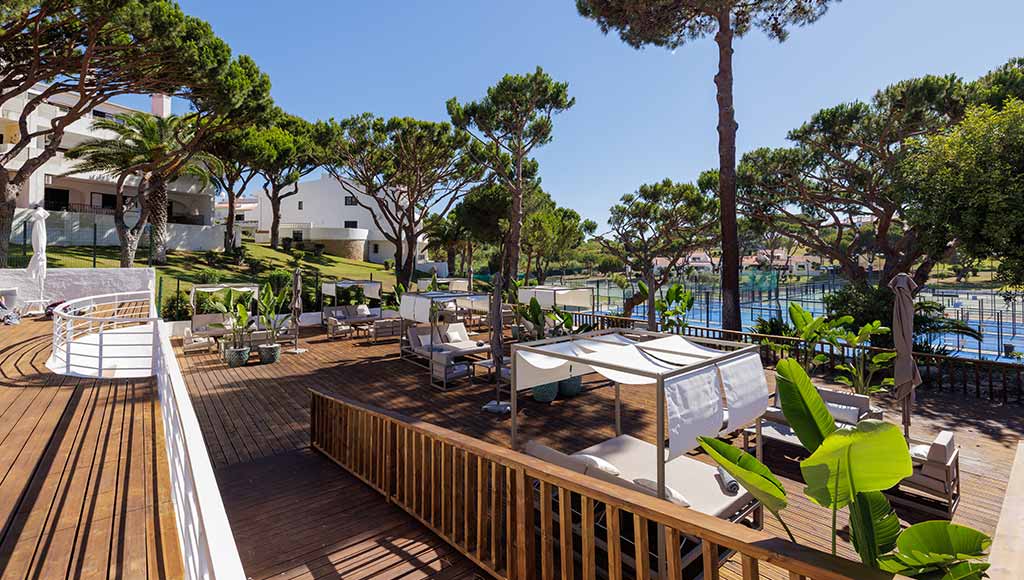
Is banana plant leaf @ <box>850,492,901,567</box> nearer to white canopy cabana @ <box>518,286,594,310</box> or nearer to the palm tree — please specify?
white canopy cabana @ <box>518,286,594,310</box>

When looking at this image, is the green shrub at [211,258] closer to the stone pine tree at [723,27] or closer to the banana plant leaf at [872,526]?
the stone pine tree at [723,27]

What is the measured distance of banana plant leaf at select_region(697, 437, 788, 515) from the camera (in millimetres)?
1741

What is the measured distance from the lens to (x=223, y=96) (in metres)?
15.4

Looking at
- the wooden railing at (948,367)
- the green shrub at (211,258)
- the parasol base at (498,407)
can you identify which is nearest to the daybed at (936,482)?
the wooden railing at (948,367)

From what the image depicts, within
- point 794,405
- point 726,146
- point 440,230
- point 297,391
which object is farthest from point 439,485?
point 440,230

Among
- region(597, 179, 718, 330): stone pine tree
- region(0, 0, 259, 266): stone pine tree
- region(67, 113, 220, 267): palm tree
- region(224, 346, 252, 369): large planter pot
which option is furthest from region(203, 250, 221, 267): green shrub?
region(597, 179, 718, 330): stone pine tree

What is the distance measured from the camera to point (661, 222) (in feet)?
94.6

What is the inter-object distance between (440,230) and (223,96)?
777 inches

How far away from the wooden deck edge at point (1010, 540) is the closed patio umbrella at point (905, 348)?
3968 mm

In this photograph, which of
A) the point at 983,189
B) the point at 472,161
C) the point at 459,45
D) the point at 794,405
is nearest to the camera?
the point at 794,405

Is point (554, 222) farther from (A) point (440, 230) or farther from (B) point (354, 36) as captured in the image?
(B) point (354, 36)

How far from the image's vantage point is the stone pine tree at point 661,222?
2666cm

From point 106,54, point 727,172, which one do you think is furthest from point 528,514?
point 106,54

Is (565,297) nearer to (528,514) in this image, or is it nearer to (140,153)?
(528,514)
